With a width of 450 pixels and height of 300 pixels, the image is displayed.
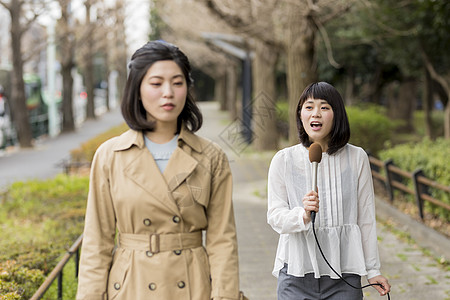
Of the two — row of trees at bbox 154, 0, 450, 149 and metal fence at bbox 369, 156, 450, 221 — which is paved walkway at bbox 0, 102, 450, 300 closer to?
metal fence at bbox 369, 156, 450, 221

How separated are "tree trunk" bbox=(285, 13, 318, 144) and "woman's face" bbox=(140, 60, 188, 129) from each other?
7327mm

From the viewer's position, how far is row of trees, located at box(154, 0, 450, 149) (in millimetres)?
10227

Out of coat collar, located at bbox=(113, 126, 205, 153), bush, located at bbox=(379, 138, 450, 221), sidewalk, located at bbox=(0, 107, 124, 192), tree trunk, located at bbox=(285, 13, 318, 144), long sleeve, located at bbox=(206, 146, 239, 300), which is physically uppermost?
tree trunk, located at bbox=(285, 13, 318, 144)

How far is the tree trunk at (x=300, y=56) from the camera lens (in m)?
10.0

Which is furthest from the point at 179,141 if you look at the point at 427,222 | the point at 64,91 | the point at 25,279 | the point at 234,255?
the point at 64,91

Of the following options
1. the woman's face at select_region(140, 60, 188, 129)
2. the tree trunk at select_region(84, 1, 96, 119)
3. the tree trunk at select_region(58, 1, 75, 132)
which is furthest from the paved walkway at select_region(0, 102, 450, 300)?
the tree trunk at select_region(84, 1, 96, 119)

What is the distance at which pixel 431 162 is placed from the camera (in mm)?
9000

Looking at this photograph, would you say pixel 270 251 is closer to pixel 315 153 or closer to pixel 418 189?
pixel 418 189

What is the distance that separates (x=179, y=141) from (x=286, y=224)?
2.00 feet

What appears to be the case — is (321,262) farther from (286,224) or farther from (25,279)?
(25,279)

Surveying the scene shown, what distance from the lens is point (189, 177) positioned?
2695 millimetres

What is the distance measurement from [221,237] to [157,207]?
32 centimetres

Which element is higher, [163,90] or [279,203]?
[163,90]

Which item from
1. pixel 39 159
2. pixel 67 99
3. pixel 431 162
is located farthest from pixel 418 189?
pixel 67 99
